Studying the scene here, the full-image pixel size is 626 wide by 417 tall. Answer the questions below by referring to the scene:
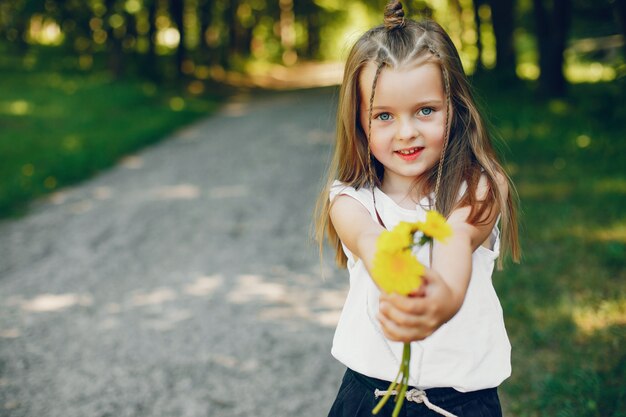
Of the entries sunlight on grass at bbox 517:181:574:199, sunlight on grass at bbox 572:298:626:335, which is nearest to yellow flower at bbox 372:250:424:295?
sunlight on grass at bbox 572:298:626:335

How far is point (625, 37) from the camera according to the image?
4758 mm

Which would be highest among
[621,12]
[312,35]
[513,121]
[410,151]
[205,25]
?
[312,35]

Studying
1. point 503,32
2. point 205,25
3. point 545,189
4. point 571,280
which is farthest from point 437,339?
point 205,25

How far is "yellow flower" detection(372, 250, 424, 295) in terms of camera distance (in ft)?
3.42

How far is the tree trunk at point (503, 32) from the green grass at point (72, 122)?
20.6ft

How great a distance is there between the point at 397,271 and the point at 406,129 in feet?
2.06

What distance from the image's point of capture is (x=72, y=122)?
1062 centimetres

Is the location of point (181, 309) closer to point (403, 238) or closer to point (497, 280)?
point (497, 280)

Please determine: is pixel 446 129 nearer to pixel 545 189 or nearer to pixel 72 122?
pixel 545 189

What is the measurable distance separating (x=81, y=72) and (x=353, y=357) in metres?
17.2

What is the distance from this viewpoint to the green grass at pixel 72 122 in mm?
7465

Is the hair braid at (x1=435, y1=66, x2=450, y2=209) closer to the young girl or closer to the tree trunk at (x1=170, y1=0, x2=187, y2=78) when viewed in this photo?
the young girl

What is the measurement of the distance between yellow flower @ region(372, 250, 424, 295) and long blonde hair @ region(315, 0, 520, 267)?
56cm

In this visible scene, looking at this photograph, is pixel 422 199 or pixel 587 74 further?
pixel 587 74
